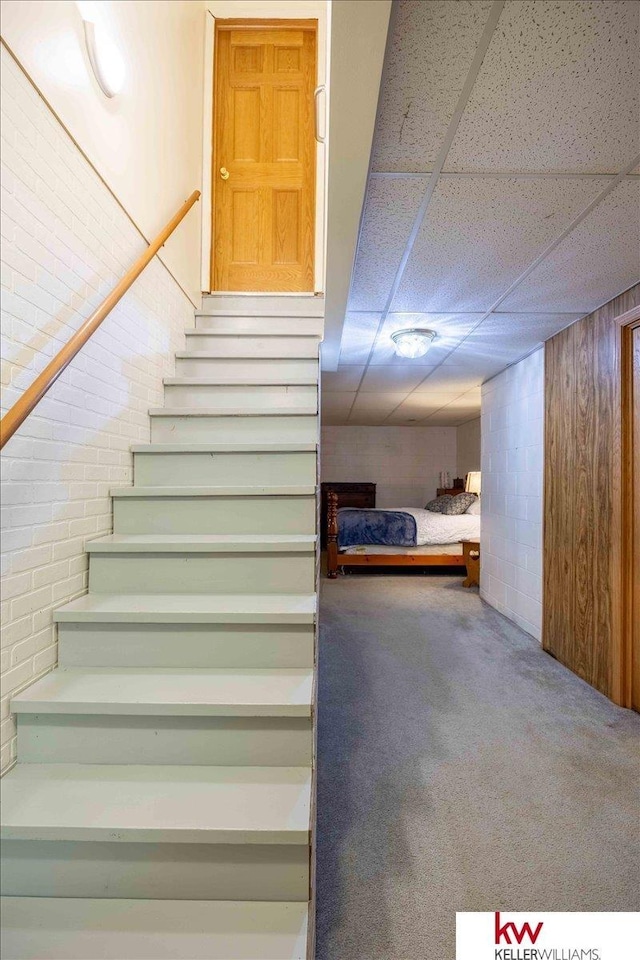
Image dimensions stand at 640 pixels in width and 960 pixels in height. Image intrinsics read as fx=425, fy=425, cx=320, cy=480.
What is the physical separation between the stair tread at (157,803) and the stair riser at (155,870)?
0.18 feet

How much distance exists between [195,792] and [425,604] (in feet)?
10.9

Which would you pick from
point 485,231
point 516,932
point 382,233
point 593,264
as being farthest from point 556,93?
point 516,932

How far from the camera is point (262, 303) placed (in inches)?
126

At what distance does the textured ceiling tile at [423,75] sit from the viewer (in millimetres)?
909

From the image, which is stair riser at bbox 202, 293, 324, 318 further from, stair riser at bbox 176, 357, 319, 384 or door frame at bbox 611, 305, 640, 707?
door frame at bbox 611, 305, 640, 707

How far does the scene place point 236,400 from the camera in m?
2.25

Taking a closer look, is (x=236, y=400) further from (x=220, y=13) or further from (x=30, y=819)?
(x=220, y=13)

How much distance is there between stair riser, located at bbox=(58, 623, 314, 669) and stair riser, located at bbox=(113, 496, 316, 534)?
434 millimetres

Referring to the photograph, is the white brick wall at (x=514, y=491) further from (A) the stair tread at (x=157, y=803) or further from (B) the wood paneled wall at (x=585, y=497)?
(A) the stair tread at (x=157, y=803)

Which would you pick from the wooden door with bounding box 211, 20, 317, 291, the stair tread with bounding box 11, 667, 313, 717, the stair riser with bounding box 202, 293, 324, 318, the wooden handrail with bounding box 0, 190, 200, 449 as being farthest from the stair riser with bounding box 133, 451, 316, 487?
the wooden door with bounding box 211, 20, 317, 291

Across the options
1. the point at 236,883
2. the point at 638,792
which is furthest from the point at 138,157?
the point at 638,792

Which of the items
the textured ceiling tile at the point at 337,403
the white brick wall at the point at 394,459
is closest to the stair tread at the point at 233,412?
the textured ceiling tile at the point at 337,403

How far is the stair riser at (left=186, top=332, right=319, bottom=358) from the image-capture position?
8.75 ft

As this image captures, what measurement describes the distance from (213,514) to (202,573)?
0.86 feet
